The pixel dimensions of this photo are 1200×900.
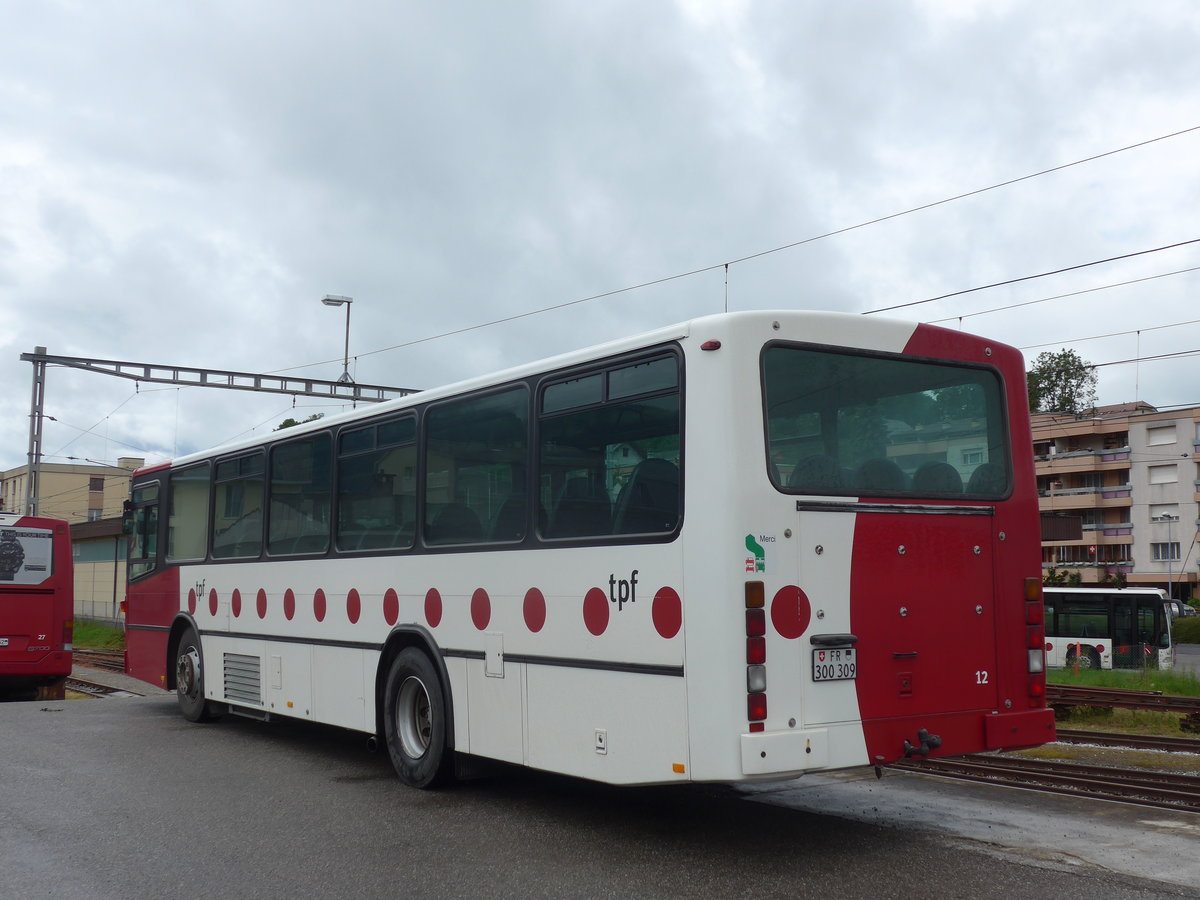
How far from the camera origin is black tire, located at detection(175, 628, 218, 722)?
1290 centimetres

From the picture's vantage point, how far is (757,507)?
6309mm

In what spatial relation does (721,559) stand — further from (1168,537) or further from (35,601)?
(1168,537)

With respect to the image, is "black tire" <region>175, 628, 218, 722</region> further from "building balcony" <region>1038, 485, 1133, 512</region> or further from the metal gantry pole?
"building balcony" <region>1038, 485, 1133, 512</region>

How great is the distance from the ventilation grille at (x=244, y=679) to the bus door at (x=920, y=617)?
6903 millimetres

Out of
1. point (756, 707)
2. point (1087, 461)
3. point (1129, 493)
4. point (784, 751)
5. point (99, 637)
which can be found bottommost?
point (99, 637)

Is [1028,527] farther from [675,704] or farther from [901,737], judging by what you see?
[675,704]

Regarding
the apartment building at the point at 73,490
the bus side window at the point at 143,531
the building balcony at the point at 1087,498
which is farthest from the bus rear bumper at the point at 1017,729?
the apartment building at the point at 73,490

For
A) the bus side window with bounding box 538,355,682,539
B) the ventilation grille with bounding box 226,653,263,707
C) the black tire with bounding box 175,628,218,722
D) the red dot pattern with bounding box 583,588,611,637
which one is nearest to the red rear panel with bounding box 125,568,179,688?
the black tire with bounding box 175,628,218,722

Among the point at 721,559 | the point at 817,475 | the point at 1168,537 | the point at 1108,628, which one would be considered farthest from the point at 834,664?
the point at 1168,537

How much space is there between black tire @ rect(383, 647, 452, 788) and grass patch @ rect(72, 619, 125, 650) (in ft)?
102

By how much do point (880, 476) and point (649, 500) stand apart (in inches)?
54.7

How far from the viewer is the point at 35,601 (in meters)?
18.3

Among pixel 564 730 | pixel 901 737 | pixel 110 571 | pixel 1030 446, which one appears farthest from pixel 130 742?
pixel 110 571

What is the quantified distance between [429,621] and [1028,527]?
4250 mm
